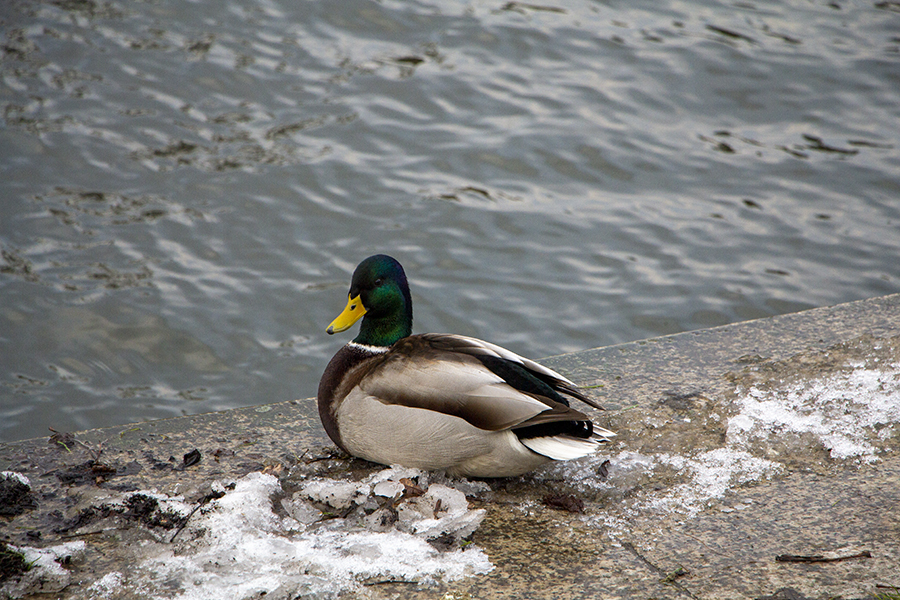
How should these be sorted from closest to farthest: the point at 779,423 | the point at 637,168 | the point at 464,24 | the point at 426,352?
1. the point at 426,352
2. the point at 779,423
3. the point at 637,168
4. the point at 464,24

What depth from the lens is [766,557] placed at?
244 cm

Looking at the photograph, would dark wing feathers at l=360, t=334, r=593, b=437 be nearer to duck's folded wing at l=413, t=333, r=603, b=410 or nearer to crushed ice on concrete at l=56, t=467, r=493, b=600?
duck's folded wing at l=413, t=333, r=603, b=410

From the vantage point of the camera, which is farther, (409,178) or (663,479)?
(409,178)

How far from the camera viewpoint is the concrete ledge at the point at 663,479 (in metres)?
2.37

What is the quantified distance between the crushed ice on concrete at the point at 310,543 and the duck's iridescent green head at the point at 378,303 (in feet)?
1.79

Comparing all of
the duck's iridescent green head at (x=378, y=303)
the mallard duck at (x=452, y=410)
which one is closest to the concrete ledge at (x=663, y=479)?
the mallard duck at (x=452, y=410)

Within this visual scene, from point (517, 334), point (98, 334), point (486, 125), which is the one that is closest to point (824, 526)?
point (517, 334)

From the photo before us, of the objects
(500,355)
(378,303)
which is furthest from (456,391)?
(378,303)

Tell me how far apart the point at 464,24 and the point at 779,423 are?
6.91m

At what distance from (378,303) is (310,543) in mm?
928

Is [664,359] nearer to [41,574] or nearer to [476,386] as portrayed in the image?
[476,386]

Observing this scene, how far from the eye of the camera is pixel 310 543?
2.46 m

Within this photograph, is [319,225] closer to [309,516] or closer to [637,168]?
[637,168]

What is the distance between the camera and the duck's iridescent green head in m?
3.06
